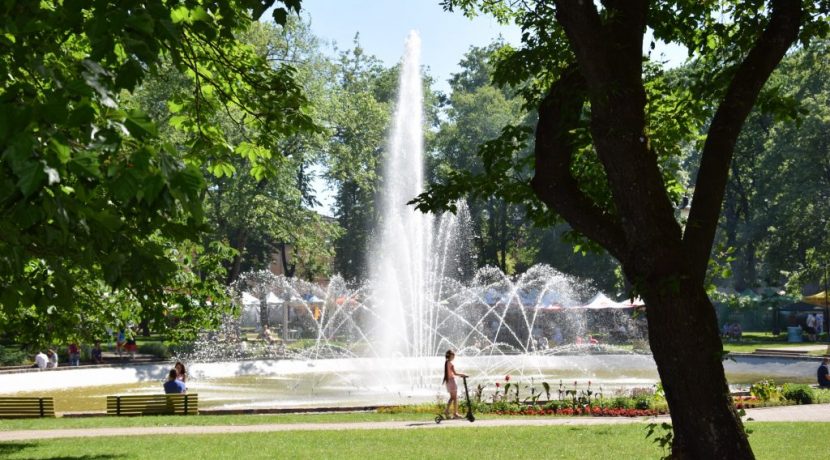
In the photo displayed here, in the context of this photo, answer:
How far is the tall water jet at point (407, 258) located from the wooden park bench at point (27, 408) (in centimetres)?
1368

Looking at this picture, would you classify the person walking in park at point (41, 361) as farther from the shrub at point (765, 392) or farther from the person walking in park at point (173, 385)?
the shrub at point (765, 392)

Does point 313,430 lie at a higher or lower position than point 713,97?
lower

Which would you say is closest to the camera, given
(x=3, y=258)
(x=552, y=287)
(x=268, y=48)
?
(x=3, y=258)

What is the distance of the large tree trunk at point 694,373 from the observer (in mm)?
6332

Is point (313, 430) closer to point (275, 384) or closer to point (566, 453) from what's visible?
point (566, 453)

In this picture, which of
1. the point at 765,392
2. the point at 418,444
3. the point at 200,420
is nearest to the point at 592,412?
the point at 765,392

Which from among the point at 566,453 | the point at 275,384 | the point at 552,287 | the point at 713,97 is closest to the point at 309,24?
the point at 552,287

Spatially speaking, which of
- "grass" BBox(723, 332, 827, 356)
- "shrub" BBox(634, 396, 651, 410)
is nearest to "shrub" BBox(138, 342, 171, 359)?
"shrub" BBox(634, 396, 651, 410)

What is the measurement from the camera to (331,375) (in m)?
30.4

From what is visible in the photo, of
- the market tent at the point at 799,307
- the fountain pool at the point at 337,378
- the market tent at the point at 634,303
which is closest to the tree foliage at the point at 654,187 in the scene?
the market tent at the point at 634,303

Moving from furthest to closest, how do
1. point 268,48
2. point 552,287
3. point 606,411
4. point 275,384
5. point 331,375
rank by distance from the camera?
point 552,287 < point 268,48 < point 331,375 < point 275,384 < point 606,411

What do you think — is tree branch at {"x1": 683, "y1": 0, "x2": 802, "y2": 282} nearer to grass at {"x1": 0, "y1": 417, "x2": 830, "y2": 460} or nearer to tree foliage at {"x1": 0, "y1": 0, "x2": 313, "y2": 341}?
tree foliage at {"x1": 0, "y1": 0, "x2": 313, "y2": 341}

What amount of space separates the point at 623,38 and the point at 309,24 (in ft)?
136

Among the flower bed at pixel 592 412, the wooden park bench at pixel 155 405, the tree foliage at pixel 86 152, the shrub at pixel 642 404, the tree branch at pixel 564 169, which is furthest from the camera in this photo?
the wooden park bench at pixel 155 405
